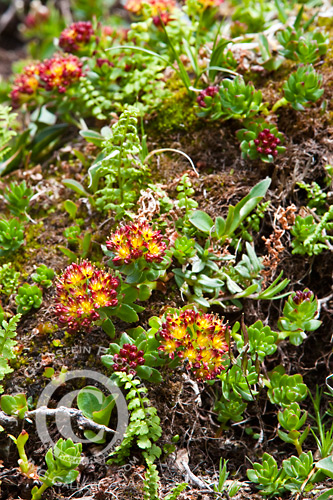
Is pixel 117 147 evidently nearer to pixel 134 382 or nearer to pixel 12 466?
pixel 134 382

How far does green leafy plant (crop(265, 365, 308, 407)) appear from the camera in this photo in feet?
7.43

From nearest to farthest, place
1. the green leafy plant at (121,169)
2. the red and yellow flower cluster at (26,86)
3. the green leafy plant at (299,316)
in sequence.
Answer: the green leafy plant at (299,316) < the green leafy plant at (121,169) < the red and yellow flower cluster at (26,86)

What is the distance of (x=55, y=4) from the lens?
5.40 m

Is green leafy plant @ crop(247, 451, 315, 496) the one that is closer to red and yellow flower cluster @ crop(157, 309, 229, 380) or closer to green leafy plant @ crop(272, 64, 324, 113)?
red and yellow flower cluster @ crop(157, 309, 229, 380)

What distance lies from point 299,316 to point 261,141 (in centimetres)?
108

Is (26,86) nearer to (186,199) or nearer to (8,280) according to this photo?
Answer: (8,280)

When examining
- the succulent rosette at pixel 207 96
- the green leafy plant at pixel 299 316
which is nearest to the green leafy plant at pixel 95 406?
the green leafy plant at pixel 299 316

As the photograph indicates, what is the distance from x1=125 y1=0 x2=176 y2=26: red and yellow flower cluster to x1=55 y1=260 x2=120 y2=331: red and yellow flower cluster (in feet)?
6.45

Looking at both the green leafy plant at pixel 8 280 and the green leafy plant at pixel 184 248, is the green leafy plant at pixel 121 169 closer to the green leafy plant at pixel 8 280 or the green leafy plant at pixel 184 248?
the green leafy plant at pixel 184 248

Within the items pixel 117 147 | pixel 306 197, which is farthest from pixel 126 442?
pixel 306 197

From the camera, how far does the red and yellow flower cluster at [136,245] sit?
7.41ft

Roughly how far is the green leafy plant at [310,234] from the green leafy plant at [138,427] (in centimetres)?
119

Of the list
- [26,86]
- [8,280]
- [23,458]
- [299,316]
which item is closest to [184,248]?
[299,316]

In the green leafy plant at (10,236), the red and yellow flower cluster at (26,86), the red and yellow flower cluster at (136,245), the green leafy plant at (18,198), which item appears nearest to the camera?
the red and yellow flower cluster at (136,245)
